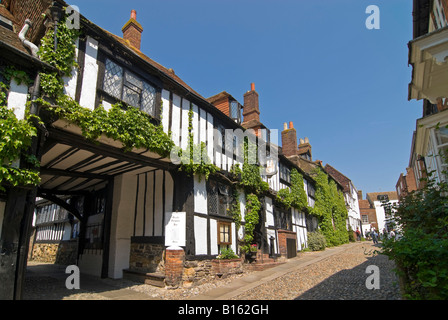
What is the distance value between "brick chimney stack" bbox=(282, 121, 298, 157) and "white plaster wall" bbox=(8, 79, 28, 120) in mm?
17982

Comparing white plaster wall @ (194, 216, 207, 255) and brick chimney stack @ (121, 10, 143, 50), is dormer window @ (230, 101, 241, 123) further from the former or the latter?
white plaster wall @ (194, 216, 207, 255)

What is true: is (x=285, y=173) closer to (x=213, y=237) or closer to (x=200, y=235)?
(x=213, y=237)

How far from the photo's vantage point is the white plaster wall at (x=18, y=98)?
4780mm

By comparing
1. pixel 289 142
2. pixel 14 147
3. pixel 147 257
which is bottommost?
pixel 147 257

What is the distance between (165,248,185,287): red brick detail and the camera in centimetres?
716

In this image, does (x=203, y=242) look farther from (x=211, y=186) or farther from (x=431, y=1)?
(x=431, y=1)

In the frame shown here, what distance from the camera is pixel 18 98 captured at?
488cm

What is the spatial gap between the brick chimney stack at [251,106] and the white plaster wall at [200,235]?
320 inches

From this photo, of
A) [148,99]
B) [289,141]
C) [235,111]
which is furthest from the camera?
[289,141]

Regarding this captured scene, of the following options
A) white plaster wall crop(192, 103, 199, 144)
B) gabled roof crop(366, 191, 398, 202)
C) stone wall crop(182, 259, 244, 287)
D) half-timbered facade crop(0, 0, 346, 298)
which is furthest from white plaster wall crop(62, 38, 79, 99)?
gabled roof crop(366, 191, 398, 202)

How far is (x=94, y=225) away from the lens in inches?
408

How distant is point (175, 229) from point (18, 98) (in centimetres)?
490

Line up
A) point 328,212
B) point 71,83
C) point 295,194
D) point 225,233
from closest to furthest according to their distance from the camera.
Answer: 1. point 71,83
2. point 225,233
3. point 295,194
4. point 328,212

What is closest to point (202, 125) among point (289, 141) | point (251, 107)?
point (251, 107)
